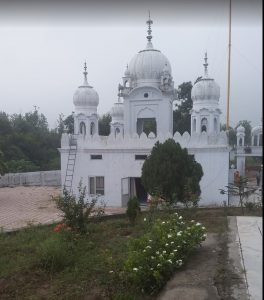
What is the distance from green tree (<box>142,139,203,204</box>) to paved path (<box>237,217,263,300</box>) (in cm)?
459

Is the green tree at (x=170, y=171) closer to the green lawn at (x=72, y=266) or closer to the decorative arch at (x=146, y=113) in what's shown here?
the green lawn at (x=72, y=266)

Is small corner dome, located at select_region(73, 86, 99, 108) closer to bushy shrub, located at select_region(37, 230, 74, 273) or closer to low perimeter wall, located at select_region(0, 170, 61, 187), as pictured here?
low perimeter wall, located at select_region(0, 170, 61, 187)

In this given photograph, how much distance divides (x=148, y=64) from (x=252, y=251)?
50.9ft

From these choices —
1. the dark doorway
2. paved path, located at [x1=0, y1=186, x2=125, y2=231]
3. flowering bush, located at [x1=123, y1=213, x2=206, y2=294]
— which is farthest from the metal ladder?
flowering bush, located at [x1=123, y1=213, x2=206, y2=294]

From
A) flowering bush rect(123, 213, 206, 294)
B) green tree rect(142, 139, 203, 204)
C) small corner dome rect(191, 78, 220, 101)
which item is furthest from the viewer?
small corner dome rect(191, 78, 220, 101)

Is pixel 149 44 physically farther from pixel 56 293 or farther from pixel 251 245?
pixel 56 293

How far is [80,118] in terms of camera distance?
2095 cm

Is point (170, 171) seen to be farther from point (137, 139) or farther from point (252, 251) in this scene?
point (252, 251)

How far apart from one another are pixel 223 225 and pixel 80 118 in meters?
14.1

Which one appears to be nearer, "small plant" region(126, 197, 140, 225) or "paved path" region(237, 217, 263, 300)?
"paved path" region(237, 217, 263, 300)

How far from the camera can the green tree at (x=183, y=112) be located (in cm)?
3384

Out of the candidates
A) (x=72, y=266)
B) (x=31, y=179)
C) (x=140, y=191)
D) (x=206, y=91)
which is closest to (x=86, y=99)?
(x=140, y=191)

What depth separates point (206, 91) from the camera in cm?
2002

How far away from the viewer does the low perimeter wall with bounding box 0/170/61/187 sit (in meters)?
A: 25.5
